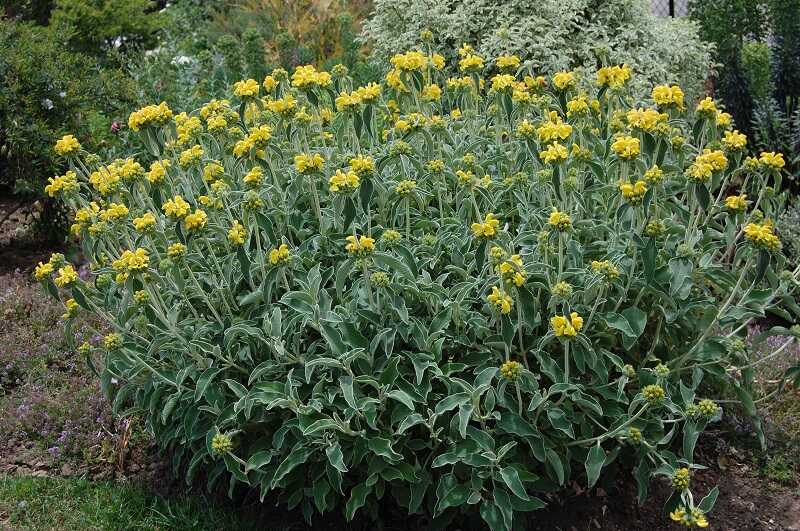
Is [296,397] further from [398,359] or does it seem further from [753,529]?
[753,529]

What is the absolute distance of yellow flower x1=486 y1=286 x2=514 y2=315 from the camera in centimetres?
267

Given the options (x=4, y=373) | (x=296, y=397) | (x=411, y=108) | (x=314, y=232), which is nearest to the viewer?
(x=296, y=397)

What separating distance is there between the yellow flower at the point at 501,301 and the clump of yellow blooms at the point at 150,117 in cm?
141

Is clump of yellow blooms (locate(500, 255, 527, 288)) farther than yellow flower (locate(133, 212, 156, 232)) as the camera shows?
No

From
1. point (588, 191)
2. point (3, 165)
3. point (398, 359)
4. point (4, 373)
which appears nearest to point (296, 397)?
point (398, 359)

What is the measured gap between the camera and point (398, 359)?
9.55ft

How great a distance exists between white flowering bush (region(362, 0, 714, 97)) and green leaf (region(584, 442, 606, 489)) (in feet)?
11.9

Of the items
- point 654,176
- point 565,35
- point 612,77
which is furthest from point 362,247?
point 565,35

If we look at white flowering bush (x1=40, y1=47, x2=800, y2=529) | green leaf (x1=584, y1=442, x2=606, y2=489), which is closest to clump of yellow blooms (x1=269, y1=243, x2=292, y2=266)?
white flowering bush (x1=40, y1=47, x2=800, y2=529)

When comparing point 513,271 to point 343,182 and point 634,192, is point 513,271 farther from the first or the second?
point 343,182

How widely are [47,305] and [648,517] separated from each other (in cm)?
333

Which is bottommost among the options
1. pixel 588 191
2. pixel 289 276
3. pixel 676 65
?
pixel 676 65

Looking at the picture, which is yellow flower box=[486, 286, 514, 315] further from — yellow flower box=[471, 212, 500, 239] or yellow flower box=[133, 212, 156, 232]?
yellow flower box=[133, 212, 156, 232]

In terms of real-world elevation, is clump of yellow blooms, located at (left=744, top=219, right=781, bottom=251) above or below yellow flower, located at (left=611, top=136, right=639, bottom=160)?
below
